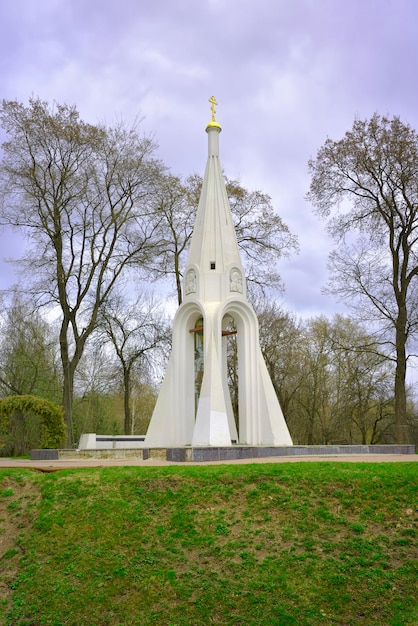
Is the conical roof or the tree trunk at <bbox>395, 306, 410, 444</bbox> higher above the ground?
the conical roof

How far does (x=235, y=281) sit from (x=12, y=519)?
11.2 metres

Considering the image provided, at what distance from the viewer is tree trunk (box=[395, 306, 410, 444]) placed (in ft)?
62.8

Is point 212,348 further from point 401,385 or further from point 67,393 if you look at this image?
point 401,385

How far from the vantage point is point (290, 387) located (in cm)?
3111

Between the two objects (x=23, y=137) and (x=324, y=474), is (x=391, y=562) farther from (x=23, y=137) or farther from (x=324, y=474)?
(x=23, y=137)

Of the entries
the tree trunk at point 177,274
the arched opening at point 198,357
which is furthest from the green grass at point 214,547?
the tree trunk at point 177,274

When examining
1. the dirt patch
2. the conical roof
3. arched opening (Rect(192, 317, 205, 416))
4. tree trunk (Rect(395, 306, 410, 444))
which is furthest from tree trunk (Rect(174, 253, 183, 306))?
the dirt patch

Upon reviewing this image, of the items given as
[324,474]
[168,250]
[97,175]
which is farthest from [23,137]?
[324,474]

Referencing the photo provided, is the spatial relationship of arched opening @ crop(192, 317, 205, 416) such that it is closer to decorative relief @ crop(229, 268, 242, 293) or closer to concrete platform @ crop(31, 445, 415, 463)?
decorative relief @ crop(229, 268, 242, 293)

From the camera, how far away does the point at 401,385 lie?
64.4 ft

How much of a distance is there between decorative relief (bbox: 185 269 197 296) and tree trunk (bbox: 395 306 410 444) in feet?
24.8

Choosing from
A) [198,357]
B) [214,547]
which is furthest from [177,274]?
[214,547]

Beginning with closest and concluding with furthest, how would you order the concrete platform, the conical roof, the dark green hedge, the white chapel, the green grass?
the green grass, the concrete platform, the dark green hedge, the white chapel, the conical roof

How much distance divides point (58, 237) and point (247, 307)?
315 inches
